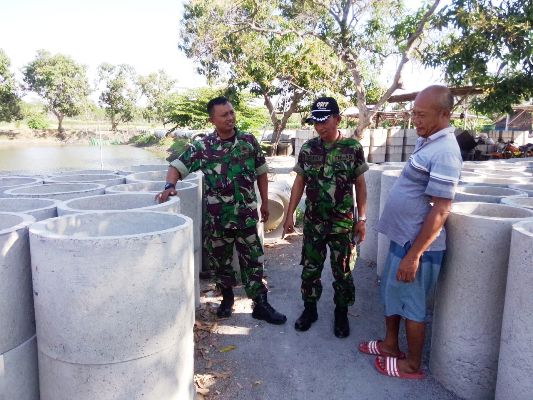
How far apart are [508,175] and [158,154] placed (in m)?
31.7

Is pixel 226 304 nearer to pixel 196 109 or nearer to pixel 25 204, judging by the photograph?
pixel 25 204

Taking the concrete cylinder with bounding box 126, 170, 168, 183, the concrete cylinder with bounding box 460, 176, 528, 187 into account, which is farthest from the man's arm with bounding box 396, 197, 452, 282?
the concrete cylinder with bounding box 126, 170, 168, 183

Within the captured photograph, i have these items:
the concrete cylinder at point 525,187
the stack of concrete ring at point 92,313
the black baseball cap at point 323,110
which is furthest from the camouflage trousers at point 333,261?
the concrete cylinder at point 525,187

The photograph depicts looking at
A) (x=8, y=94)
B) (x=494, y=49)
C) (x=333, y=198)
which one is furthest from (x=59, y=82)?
(x=333, y=198)

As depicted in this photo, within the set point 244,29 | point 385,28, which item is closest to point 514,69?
point 385,28

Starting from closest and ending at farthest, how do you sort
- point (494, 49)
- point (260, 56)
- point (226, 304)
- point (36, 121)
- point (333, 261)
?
point (333, 261) → point (226, 304) → point (494, 49) → point (260, 56) → point (36, 121)

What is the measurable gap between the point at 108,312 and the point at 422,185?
6.15ft

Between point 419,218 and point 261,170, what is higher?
point 261,170

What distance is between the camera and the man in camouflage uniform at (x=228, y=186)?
344 cm

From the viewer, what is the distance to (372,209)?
16.9 feet

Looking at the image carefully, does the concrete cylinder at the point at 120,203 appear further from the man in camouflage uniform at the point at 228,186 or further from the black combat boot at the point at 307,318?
the black combat boot at the point at 307,318

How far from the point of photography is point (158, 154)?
34.2 meters

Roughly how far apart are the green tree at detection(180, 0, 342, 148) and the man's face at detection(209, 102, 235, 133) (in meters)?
9.37

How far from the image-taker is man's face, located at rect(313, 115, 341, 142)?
10.5ft
